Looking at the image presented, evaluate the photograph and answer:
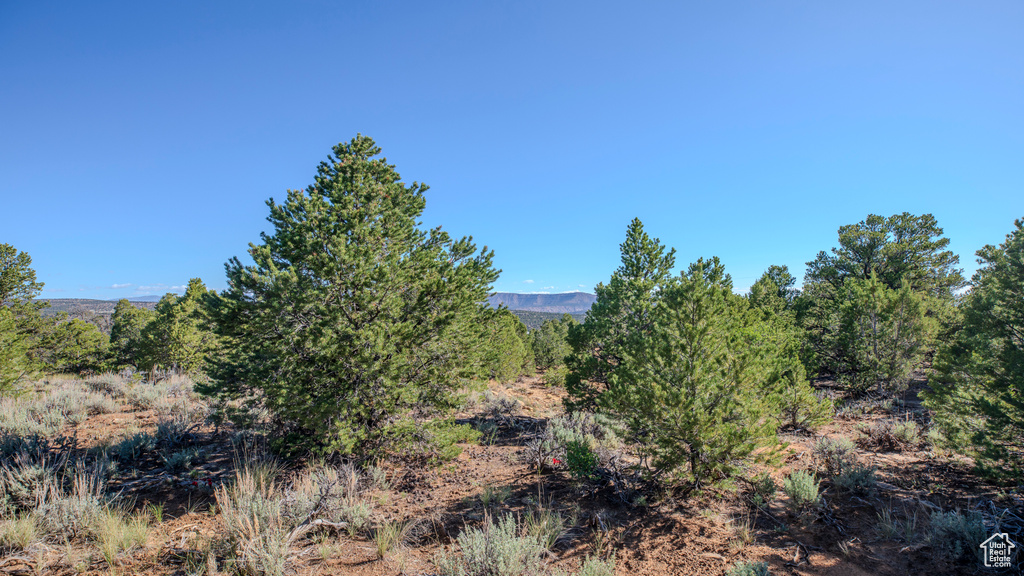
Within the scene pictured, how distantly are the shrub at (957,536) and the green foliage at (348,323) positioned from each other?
684 cm

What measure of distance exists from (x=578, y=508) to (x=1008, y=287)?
7.25m

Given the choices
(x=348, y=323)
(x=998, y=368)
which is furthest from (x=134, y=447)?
(x=998, y=368)

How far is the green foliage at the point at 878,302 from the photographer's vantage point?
43.2ft

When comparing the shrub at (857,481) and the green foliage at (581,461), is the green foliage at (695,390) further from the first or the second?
the shrub at (857,481)

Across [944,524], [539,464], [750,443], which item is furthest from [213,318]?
[944,524]

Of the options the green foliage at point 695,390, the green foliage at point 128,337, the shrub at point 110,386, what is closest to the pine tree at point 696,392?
the green foliage at point 695,390

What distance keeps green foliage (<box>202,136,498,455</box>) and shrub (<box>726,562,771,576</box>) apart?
4664mm

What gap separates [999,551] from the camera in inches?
159

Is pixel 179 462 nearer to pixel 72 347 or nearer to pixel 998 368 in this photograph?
pixel 998 368

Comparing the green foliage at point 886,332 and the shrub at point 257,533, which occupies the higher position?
the green foliage at point 886,332

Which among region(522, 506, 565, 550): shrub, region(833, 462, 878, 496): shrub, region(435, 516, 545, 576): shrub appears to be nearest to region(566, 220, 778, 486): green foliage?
region(522, 506, 565, 550): shrub

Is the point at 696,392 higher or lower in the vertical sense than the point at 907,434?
higher

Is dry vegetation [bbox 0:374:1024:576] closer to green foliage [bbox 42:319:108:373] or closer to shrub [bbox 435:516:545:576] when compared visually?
shrub [bbox 435:516:545:576]

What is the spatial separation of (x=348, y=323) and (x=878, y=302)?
58.6ft
